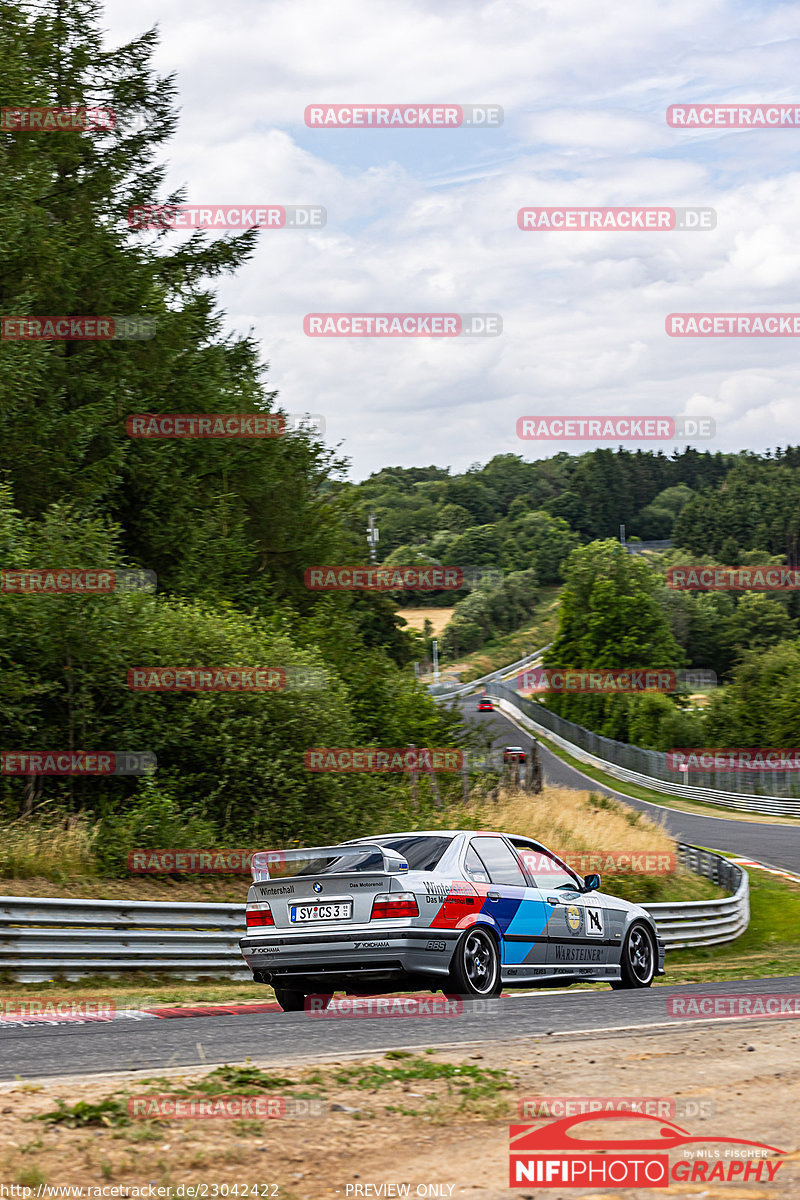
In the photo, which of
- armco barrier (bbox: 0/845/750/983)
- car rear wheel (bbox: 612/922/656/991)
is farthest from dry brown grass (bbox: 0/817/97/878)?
car rear wheel (bbox: 612/922/656/991)

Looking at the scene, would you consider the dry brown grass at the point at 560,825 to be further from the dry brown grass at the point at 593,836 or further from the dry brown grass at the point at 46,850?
the dry brown grass at the point at 46,850

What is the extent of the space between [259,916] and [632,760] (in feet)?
204

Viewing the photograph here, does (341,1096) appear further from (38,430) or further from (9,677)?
(38,430)

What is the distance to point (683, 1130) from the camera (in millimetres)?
5023

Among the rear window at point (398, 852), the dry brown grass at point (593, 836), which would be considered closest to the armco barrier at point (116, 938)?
the rear window at point (398, 852)

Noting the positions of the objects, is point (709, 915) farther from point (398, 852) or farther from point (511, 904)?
point (398, 852)

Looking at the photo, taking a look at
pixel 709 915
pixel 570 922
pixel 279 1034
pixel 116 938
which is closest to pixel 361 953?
pixel 279 1034

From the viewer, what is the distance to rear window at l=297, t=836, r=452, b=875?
941 centimetres

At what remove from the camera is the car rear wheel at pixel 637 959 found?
11859 millimetres

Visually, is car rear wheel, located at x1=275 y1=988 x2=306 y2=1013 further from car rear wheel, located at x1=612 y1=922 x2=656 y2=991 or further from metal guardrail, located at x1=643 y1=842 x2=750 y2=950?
metal guardrail, located at x1=643 y1=842 x2=750 y2=950

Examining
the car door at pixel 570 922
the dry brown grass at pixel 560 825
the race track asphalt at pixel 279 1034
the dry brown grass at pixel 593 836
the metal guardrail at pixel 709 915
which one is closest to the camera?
the race track asphalt at pixel 279 1034

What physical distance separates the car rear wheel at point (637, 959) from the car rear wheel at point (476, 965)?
2502 millimetres

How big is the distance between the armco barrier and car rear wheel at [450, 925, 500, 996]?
13.2ft

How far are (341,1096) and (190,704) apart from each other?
12336mm
